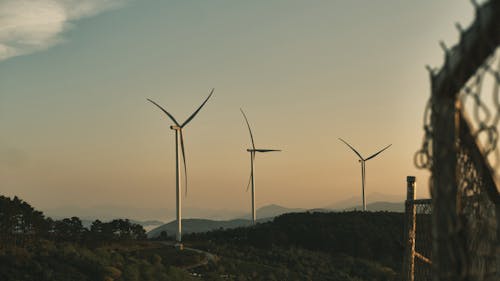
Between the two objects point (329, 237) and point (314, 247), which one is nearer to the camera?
point (314, 247)

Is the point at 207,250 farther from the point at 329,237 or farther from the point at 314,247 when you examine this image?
the point at 329,237

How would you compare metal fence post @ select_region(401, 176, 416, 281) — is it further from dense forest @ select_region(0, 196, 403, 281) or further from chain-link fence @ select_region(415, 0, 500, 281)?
dense forest @ select_region(0, 196, 403, 281)

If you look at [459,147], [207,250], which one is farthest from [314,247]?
[459,147]

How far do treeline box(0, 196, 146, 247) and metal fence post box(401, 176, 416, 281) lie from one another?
101 feet

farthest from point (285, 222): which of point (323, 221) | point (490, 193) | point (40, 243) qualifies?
point (490, 193)

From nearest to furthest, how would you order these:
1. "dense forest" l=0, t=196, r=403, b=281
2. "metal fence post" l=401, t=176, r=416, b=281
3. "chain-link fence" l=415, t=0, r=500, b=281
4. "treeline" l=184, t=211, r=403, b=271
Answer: "chain-link fence" l=415, t=0, r=500, b=281, "metal fence post" l=401, t=176, r=416, b=281, "dense forest" l=0, t=196, r=403, b=281, "treeline" l=184, t=211, r=403, b=271

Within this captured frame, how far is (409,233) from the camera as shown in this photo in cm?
846

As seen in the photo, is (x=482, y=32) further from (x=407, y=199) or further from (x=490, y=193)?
(x=407, y=199)

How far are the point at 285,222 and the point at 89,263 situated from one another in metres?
34.4

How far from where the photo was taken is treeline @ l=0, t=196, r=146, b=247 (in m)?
38.7

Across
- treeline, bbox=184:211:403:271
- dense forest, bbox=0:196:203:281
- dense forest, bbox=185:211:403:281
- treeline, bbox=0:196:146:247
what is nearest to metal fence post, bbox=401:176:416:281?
dense forest, bbox=0:196:203:281

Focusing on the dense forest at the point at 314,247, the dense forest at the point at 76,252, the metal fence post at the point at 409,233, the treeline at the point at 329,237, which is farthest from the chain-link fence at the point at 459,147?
the treeline at the point at 329,237

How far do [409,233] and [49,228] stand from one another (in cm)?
4150

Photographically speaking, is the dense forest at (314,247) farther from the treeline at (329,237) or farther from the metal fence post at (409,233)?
the metal fence post at (409,233)
